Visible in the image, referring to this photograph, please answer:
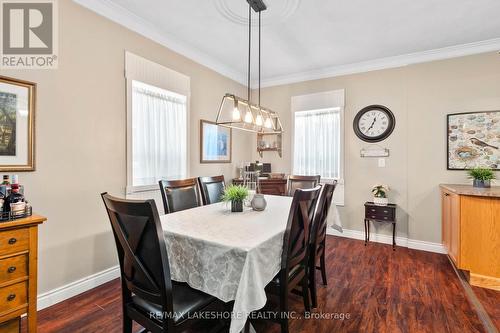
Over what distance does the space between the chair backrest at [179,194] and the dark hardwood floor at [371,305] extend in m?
0.95

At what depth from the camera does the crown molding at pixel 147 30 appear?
2484 millimetres

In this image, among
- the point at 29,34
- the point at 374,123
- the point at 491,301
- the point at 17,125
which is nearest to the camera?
the point at 17,125

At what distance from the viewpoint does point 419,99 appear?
3.63m

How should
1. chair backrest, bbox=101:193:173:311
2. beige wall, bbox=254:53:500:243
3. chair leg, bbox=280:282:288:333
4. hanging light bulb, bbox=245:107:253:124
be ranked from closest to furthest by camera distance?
chair backrest, bbox=101:193:173:311 < chair leg, bbox=280:282:288:333 < hanging light bulb, bbox=245:107:253:124 < beige wall, bbox=254:53:500:243

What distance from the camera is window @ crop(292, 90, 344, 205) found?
4.19m

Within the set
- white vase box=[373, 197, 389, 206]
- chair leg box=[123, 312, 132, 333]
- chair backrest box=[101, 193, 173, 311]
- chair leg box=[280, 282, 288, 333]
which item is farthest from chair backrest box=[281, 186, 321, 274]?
white vase box=[373, 197, 389, 206]

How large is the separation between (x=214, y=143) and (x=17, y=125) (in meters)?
2.47

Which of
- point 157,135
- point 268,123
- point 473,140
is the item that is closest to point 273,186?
point 268,123

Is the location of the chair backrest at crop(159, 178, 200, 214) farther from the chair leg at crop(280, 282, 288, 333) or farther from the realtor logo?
the realtor logo

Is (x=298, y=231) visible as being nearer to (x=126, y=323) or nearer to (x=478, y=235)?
(x=126, y=323)

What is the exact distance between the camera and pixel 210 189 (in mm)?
2820

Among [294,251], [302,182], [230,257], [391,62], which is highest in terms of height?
[391,62]

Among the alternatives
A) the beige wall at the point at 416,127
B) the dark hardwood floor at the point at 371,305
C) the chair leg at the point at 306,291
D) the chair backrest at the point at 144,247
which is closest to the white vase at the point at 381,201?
the beige wall at the point at 416,127

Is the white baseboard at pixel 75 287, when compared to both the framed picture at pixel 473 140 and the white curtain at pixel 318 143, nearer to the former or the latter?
the white curtain at pixel 318 143
